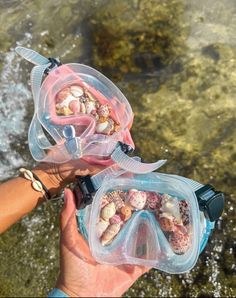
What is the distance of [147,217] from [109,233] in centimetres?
18

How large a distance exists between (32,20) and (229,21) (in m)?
1.23

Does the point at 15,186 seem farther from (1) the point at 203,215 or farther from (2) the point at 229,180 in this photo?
(2) the point at 229,180

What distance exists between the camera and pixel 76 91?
8.38ft

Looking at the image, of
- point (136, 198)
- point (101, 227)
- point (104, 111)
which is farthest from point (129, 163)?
point (104, 111)

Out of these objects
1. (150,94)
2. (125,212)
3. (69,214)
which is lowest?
(150,94)

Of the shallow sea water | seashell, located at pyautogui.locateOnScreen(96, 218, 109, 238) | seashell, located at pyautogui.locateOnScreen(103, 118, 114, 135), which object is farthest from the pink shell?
the shallow sea water

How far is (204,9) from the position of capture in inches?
134

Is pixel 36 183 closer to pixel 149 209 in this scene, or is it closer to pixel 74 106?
pixel 74 106

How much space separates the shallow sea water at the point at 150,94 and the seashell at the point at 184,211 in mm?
927

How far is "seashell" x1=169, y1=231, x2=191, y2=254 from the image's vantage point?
217cm

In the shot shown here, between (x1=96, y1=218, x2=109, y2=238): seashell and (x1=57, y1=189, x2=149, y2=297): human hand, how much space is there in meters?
0.08

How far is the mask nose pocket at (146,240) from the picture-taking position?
2.21m

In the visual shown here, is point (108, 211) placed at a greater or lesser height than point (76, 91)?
lesser

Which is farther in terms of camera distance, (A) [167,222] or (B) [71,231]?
(A) [167,222]
